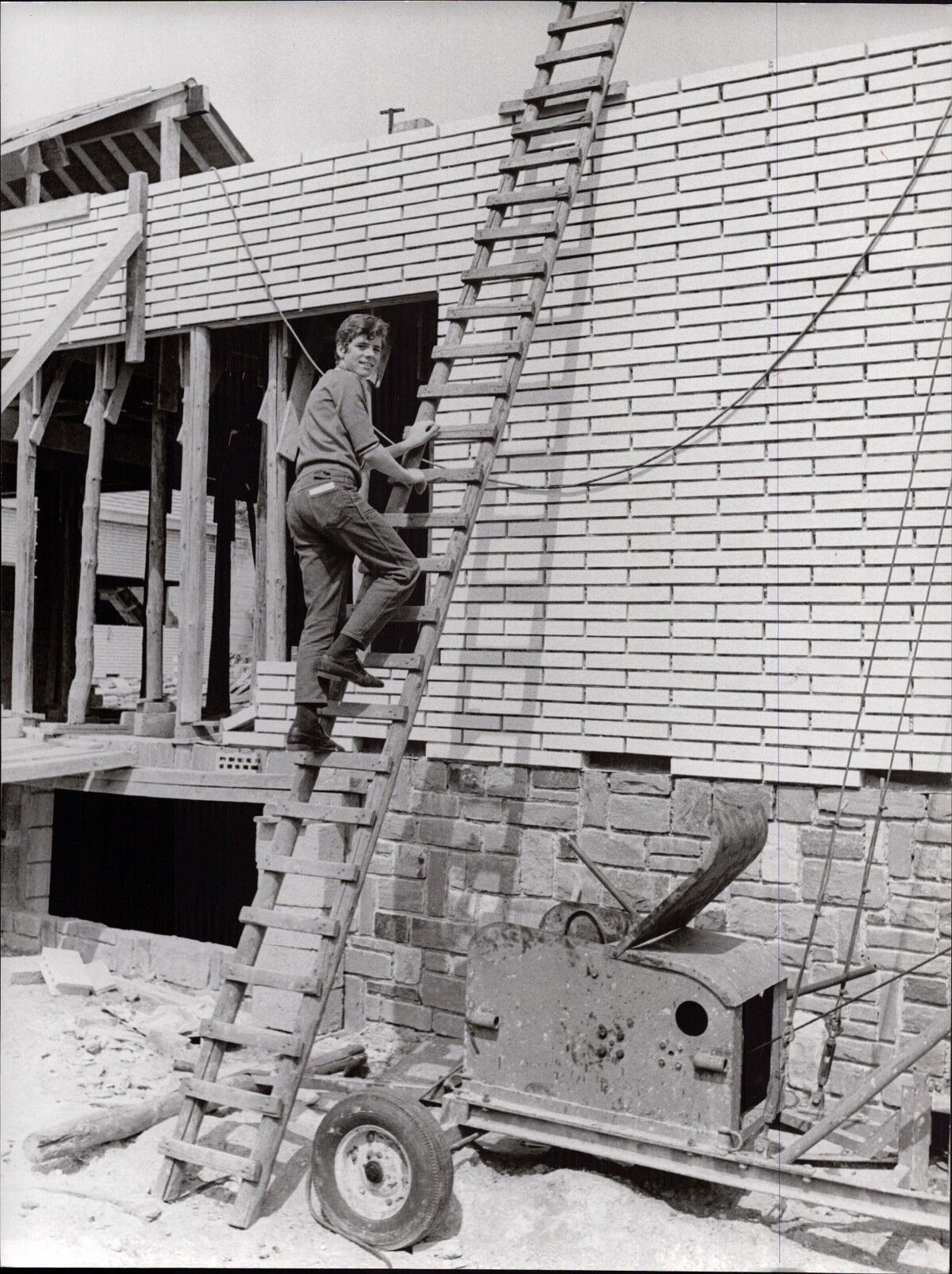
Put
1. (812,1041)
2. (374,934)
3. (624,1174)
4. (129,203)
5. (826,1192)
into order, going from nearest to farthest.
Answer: (826,1192) → (624,1174) → (812,1041) → (374,934) → (129,203)

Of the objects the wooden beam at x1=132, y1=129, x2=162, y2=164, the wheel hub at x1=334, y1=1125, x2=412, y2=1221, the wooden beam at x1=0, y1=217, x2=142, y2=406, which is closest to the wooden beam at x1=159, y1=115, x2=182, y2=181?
the wooden beam at x1=132, y1=129, x2=162, y2=164

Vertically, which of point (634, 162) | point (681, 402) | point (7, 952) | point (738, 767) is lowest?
point (7, 952)

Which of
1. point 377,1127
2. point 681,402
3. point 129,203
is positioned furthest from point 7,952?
point 681,402

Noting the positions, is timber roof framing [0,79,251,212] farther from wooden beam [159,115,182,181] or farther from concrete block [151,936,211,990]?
concrete block [151,936,211,990]

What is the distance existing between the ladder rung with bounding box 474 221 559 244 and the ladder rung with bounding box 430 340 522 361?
0.66 m

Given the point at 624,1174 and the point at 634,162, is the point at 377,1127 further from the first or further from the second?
the point at 634,162

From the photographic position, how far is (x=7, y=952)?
30.3 feet

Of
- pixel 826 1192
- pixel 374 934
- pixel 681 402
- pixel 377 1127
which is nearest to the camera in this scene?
pixel 826 1192

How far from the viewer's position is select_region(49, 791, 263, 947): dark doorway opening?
9555mm

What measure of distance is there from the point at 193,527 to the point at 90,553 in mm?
1169

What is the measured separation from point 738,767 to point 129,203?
21.0 ft

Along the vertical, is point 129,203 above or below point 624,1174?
above

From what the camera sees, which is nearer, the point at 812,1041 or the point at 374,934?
the point at 812,1041

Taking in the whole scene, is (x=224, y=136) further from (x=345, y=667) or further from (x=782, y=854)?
(x=782, y=854)
